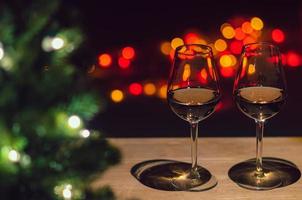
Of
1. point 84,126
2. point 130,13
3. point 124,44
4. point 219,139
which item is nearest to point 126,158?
point 219,139

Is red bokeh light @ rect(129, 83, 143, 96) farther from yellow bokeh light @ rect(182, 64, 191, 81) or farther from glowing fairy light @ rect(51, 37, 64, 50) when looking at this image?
glowing fairy light @ rect(51, 37, 64, 50)

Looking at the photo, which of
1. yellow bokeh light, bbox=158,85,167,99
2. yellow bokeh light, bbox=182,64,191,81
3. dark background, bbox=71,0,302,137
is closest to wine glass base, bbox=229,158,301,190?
yellow bokeh light, bbox=182,64,191,81

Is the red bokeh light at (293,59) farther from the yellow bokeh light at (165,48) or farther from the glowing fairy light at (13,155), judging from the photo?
the glowing fairy light at (13,155)

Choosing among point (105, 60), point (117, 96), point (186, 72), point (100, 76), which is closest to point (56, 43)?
point (186, 72)

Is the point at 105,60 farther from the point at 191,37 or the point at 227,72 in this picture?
the point at 227,72

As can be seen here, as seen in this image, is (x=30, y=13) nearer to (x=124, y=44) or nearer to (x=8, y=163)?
(x=8, y=163)
